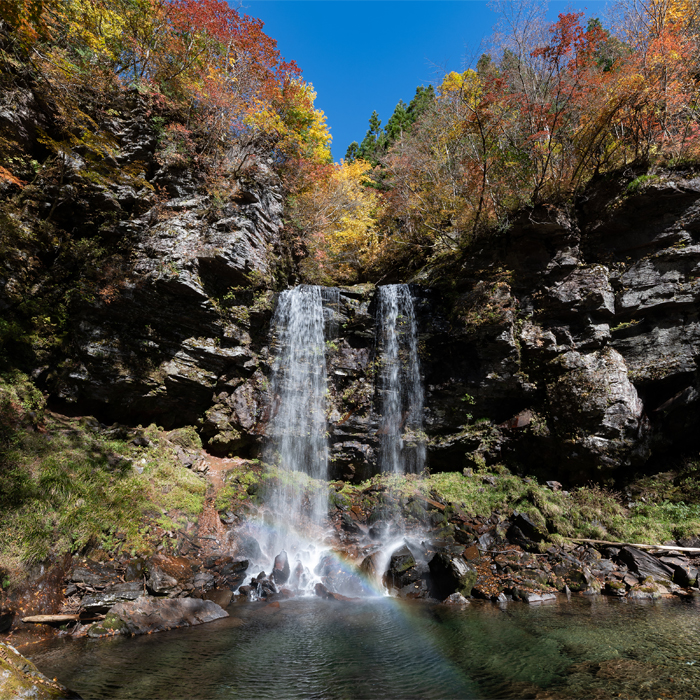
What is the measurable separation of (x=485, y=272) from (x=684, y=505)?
9.01 m

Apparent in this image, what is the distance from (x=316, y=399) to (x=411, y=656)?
29.4ft

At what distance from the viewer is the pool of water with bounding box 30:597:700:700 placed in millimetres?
3977

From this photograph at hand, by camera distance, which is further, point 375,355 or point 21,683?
point 375,355

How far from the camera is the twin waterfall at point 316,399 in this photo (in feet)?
38.3

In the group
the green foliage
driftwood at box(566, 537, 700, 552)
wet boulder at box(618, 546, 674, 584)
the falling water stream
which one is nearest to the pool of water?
the falling water stream

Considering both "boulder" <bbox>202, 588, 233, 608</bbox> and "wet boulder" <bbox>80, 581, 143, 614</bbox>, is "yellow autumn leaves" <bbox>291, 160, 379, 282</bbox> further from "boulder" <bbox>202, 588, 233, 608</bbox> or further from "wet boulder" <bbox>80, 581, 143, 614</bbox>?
"wet boulder" <bbox>80, 581, 143, 614</bbox>

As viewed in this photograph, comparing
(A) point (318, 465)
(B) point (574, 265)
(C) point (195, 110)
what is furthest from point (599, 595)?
(C) point (195, 110)

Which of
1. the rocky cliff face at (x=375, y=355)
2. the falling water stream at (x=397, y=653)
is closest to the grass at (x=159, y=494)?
→ the rocky cliff face at (x=375, y=355)

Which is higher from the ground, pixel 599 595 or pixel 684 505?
pixel 684 505

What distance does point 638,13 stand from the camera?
11594 millimetres

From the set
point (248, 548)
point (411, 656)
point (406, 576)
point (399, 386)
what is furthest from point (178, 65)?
point (411, 656)

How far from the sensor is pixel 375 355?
13.9 meters

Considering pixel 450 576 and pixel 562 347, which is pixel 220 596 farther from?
pixel 562 347

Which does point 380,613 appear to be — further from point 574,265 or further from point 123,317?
point 574,265
